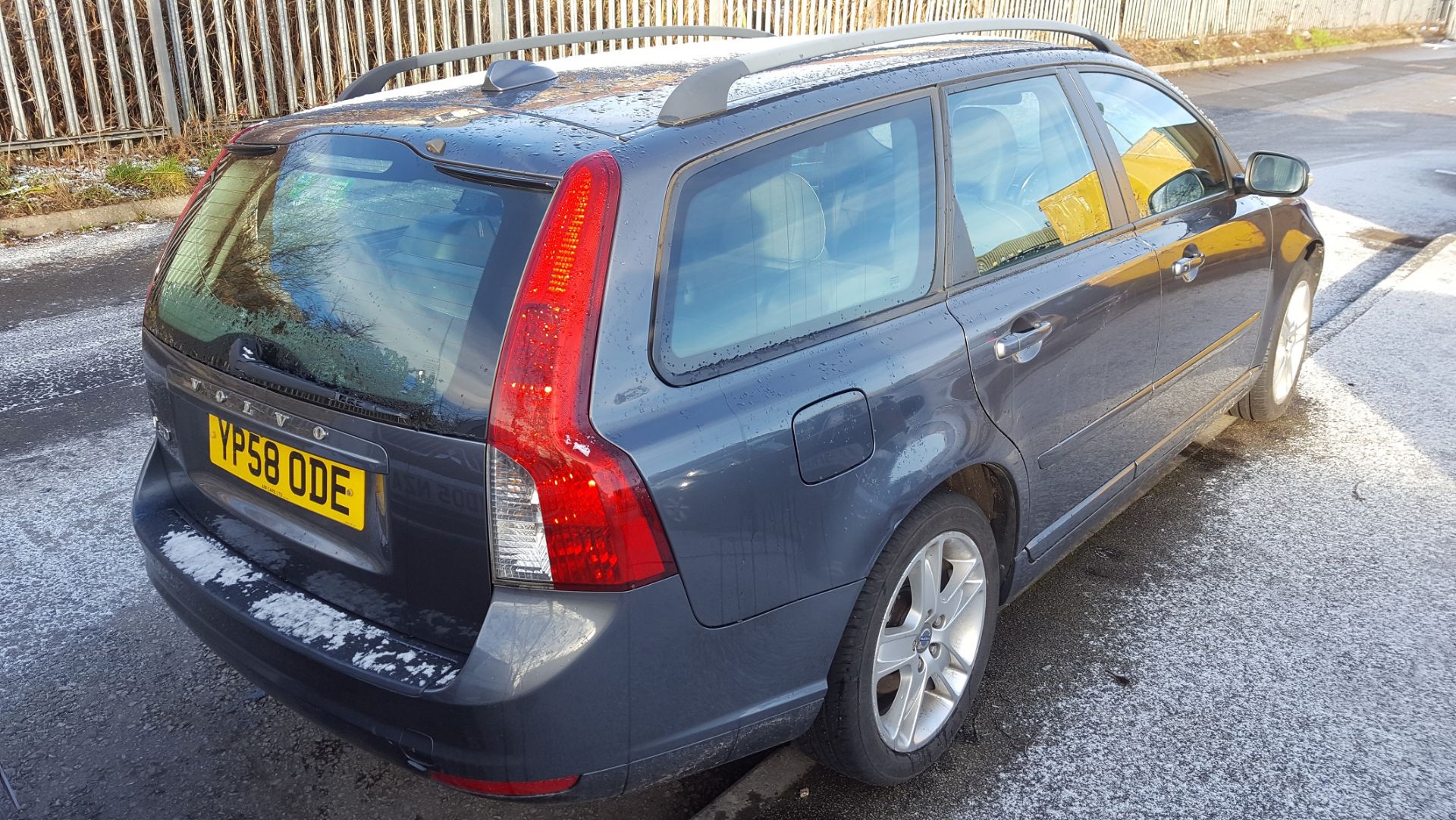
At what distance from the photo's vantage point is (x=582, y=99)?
245 cm

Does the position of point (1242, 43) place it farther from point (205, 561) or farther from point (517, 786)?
point (517, 786)

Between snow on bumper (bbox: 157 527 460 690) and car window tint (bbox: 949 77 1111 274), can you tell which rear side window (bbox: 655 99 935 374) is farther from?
snow on bumper (bbox: 157 527 460 690)

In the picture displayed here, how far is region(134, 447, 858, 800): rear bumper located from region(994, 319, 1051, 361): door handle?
2.45 feet

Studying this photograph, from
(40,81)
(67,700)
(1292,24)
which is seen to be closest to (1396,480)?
(67,700)

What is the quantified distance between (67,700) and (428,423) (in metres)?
1.61

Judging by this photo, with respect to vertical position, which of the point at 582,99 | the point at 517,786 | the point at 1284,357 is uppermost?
the point at 582,99

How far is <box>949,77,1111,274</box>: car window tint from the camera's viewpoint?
278 centimetres

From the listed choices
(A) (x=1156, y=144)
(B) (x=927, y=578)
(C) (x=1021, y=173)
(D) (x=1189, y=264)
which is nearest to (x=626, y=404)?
(B) (x=927, y=578)

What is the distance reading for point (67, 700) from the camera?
2.87 metres

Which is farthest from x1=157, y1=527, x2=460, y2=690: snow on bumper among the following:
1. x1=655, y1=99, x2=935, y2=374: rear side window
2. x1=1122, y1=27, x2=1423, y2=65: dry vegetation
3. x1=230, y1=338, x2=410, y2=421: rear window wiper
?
x1=1122, y1=27, x2=1423, y2=65: dry vegetation

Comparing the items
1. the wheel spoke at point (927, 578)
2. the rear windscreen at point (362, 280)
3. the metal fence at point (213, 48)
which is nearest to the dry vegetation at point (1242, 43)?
the metal fence at point (213, 48)

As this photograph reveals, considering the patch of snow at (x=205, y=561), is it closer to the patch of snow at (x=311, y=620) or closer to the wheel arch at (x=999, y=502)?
the patch of snow at (x=311, y=620)

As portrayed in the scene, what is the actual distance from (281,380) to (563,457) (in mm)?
703

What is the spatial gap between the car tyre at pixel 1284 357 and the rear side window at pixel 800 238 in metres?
2.46
